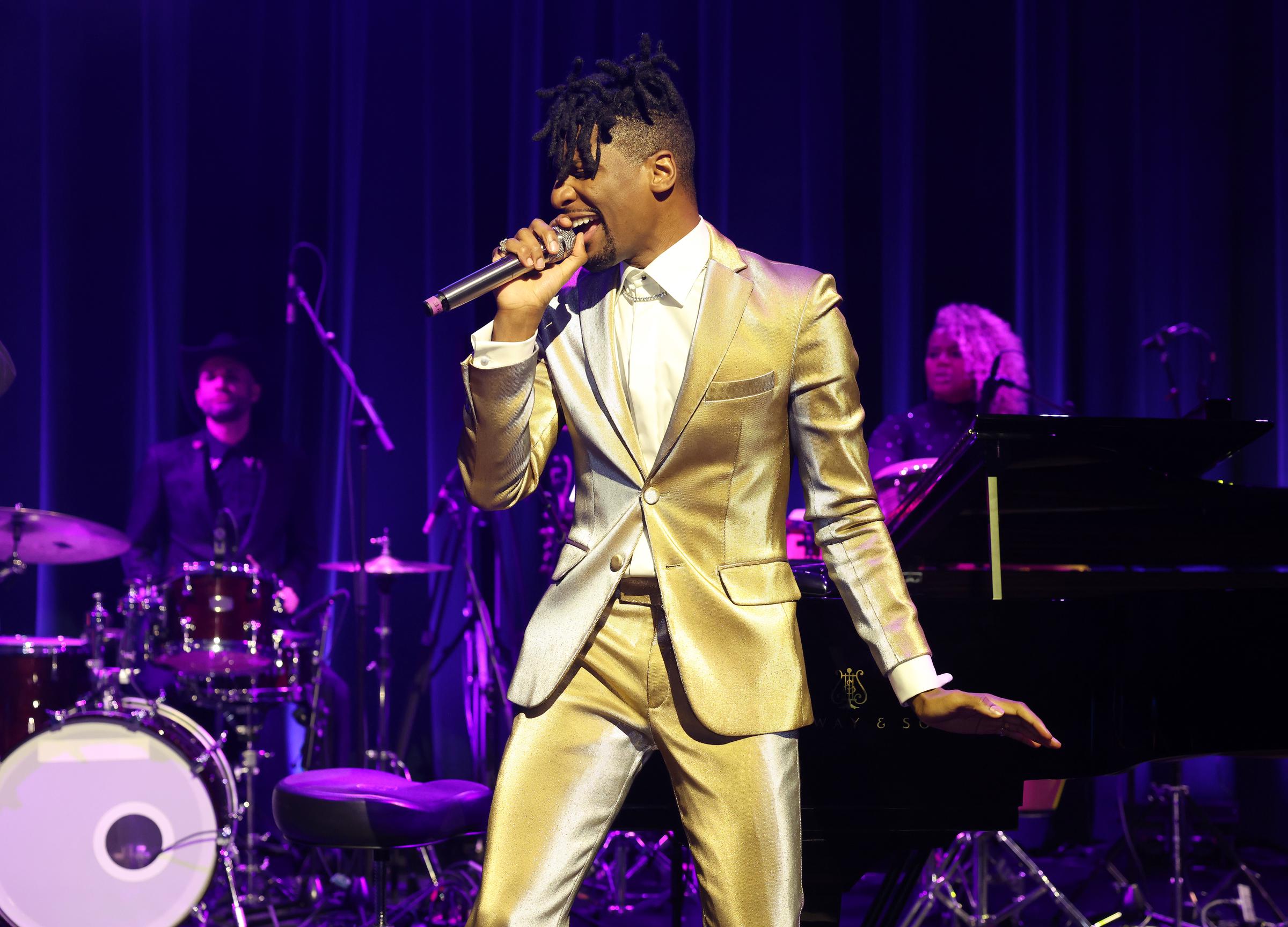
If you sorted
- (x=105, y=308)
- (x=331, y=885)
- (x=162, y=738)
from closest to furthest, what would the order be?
(x=162, y=738) → (x=331, y=885) → (x=105, y=308)

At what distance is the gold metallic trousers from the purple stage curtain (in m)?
3.83

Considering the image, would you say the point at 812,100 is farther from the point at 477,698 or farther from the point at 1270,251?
the point at 477,698

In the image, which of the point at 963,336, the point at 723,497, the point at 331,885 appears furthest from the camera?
the point at 963,336

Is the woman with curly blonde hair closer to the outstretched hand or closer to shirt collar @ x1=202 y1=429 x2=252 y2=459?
shirt collar @ x1=202 y1=429 x2=252 y2=459

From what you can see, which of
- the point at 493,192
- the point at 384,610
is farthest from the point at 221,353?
the point at 493,192

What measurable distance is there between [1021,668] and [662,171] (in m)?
1.36

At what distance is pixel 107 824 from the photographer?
4.22 m

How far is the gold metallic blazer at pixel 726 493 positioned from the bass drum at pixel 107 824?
114 inches

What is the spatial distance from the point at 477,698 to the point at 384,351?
5.32 ft

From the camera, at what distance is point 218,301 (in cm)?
571

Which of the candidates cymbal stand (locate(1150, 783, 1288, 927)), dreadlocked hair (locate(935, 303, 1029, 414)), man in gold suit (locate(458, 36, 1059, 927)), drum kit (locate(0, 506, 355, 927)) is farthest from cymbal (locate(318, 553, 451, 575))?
man in gold suit (locate(458, 36, 1059, 927))

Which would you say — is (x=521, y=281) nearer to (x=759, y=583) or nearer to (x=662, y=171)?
(x=662, y=171)

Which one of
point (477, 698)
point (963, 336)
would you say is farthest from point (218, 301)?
point (963, 336)

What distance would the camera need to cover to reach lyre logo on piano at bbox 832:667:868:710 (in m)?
2.53
